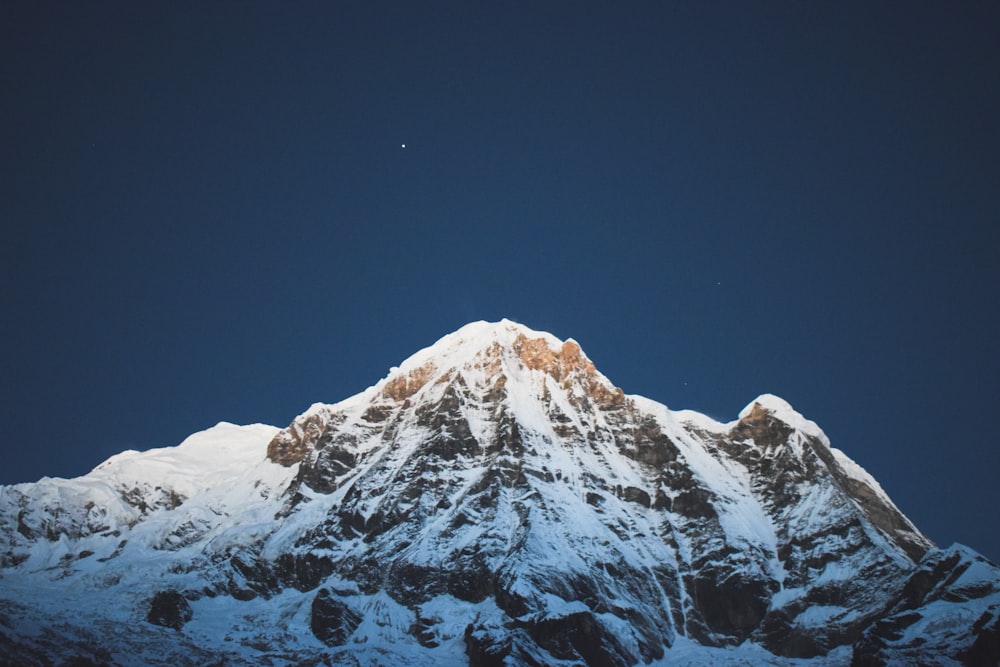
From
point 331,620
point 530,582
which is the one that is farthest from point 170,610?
point 530,582

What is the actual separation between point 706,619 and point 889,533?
51558 millimetres

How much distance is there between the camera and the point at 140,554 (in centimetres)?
19738

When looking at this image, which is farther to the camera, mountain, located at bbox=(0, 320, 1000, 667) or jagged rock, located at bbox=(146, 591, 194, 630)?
jagged rock, located at bbox=(146, 591, 194, 630)

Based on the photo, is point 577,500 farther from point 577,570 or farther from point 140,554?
point 140,554

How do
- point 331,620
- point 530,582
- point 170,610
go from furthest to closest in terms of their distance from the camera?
point 170,610 → point 331,620 → point 530,582

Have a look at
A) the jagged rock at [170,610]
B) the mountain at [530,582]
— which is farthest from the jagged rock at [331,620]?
the jagged rock at [170,610]

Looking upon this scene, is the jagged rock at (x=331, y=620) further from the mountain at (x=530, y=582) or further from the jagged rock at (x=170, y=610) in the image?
the jagged rock at (x=170, y=610)

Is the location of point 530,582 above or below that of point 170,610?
above

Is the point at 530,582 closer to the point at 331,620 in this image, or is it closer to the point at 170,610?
the point at 331,620

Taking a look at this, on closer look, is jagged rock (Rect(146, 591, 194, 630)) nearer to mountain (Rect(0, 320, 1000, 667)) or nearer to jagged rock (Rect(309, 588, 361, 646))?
mountain (Rect(0, 320, 1000, 667))

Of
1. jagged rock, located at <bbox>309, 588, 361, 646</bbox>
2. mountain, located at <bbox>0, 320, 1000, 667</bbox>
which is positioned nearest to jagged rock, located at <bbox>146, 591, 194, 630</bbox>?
mountain, located at <bbox>0, 320, 1000, 667</bbox>

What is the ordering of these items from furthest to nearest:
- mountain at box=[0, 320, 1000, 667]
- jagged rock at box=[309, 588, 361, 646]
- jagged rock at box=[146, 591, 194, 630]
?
1. jagged rock at box=[146, 591, 194, 630]
2. jagged rock at box=[309, 588, 361, 646]
3. mountain at box=[0, 320, 1000, 667]

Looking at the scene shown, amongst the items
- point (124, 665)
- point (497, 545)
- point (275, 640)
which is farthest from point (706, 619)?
point (124, 665)

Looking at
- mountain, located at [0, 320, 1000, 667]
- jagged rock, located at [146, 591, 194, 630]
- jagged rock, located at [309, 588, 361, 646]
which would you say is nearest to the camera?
mountain, located at [0, 320, 1000, 667]
